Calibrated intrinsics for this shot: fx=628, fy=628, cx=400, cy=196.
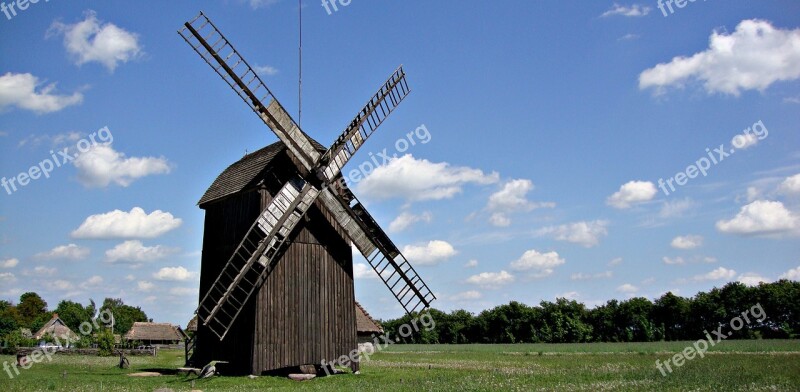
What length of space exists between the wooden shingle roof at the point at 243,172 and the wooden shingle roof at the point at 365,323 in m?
22.8

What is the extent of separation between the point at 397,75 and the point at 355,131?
3.75m

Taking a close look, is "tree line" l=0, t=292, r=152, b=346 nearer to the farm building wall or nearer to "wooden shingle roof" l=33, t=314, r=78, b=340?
"wooden shingle roof" l=33, t=314, r=78, b=340

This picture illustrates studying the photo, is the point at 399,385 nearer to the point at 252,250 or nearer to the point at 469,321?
the point at 252,250

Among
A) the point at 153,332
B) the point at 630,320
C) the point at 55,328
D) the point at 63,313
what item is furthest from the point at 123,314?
the point at 630,320

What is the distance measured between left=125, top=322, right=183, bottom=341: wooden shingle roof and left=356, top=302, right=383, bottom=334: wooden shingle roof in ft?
107

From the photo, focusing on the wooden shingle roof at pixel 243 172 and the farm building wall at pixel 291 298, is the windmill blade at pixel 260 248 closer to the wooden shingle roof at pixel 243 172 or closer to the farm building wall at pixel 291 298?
the farm building wall at pixel 291 298

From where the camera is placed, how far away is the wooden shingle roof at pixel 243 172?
25.3 metres

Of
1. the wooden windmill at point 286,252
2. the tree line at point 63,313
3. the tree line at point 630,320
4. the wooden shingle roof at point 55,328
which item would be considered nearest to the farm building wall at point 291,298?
the wooden windmill at point 286,252

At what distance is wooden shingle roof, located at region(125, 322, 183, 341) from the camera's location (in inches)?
2773

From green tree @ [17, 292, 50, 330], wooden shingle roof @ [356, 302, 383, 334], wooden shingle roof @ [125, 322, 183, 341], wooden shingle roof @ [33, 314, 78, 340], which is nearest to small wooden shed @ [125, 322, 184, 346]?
wooden shingle roof @ [125, 322, 183, 341]

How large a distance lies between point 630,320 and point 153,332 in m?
61.6

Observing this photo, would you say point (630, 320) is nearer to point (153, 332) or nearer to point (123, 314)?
point (153, 332)

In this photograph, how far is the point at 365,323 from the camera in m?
49.2

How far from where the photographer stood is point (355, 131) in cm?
2641
